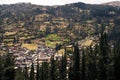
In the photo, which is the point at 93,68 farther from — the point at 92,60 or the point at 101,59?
the point at 101,59

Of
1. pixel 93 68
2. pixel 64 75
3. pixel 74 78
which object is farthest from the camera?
pixel 64 75

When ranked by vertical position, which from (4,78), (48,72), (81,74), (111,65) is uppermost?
(4,78)

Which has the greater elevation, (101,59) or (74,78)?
(101,59)

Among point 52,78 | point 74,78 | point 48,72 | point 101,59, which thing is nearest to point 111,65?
point 101,59

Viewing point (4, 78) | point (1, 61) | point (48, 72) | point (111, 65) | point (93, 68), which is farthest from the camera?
point (48, 72)

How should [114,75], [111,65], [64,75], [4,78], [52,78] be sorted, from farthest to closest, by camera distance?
[52,78] → [64,75] → [111,65] → [114,75] → [4,78]

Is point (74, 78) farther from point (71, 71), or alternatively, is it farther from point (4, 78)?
point (4, 78)

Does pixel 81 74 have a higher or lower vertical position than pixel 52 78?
higher

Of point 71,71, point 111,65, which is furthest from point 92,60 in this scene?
point 111,65

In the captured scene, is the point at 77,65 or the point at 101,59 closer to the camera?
the point at 101,59
